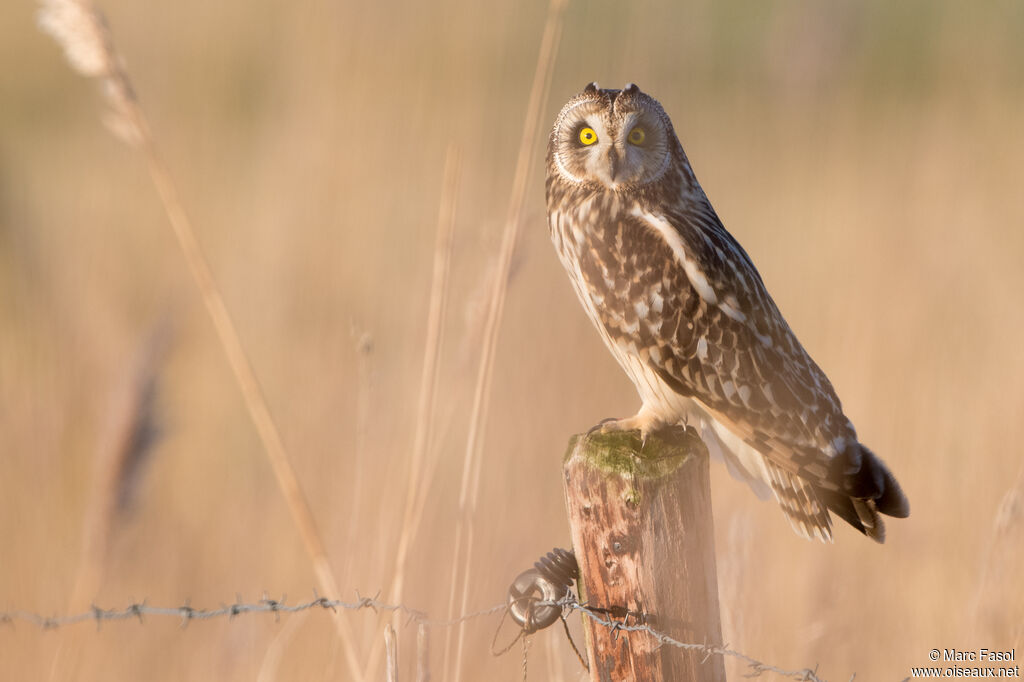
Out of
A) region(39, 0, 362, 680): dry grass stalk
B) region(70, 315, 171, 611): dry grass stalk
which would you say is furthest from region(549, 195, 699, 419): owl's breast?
region(70, 315, 171, 611): dry grass stalk

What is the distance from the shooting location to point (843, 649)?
333cm

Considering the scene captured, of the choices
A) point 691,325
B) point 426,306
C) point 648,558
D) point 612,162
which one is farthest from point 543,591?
point 426,306

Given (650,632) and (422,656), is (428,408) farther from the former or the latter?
(650,632)

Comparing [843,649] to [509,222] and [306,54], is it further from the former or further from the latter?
[306,54]

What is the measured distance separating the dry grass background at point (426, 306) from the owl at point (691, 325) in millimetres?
261

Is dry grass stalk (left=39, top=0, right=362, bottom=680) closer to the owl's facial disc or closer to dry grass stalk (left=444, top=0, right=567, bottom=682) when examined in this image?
dry grass stalk (left=444, top=0, right=567, bottom=682)

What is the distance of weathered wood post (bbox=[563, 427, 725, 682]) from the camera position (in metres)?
1.69

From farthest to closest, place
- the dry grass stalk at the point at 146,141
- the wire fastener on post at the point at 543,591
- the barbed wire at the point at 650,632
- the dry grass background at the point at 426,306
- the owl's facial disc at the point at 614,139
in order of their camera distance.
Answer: the dry grass background at the point at 426,306
the owl's facial disc at the point at 614,139
the dry grass stalk at the point at 146,141
the wire fastener on post at the point at 543,591
the barbed wire at the point at 650,632

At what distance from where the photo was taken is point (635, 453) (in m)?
1.75

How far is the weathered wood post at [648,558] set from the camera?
1.69 meters

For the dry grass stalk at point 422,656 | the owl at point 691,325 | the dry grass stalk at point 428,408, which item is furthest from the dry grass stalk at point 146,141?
the owl at point 691,325

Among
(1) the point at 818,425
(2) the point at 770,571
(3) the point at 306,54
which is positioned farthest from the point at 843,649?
(3) the point at 306,54

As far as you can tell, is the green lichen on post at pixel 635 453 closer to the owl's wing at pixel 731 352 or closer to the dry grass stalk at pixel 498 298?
the dry grass stalk at pixel 498 298

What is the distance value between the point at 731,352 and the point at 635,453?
695 mm
